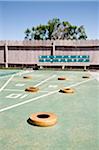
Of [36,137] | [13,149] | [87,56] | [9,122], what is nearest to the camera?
[13,149]

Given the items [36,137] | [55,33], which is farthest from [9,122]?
[55,33]

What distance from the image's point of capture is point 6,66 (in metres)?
22.2

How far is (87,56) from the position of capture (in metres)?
21.1

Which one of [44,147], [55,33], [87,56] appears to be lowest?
[44,147]

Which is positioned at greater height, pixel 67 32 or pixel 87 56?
pixel 67 32

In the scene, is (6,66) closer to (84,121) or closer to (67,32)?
(84,121)

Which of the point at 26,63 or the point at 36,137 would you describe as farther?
the point at 26,63

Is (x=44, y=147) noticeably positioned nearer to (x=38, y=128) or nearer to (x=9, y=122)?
(x=38, y=128)

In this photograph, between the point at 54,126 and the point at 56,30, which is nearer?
the point at 54,126

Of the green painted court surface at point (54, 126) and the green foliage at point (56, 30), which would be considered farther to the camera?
the green foliage at point (56, 30)

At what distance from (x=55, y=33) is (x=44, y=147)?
42.3 meters

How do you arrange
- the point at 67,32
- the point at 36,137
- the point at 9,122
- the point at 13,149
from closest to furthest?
1. the point at 13,149
2. the point at 36,137
3. the point at 9,122
4. the point at 67,32

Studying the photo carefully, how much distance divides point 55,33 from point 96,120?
4076 cm

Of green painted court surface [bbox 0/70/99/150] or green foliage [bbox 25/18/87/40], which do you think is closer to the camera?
green painted court surface [bbox 0/70/99/150]
